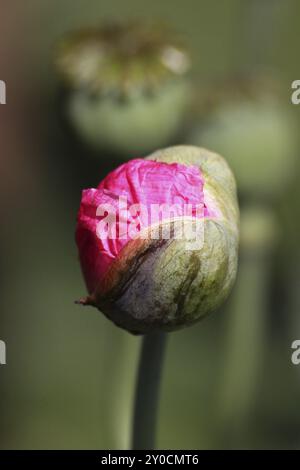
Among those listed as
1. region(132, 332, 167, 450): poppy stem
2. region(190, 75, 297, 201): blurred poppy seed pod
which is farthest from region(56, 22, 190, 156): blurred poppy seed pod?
region(132, 332, 167, 450): poppy stem

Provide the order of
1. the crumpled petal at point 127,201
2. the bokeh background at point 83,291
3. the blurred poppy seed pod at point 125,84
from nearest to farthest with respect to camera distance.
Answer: the crumpled petal at point 127,201 < the blurred poppy seed pod at point 125,84 < the bokeh background at point 83,291

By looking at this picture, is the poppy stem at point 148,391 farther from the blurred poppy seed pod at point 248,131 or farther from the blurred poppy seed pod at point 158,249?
the blurred poppy seed pod at point 248,131

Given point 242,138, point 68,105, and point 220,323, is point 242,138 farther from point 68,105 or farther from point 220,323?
point 220,323

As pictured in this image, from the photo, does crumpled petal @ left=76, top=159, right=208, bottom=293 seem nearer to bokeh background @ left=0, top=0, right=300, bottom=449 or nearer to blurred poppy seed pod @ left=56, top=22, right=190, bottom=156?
blurred poppy seed pod @ left=56, top=22, right=190, bottom=156

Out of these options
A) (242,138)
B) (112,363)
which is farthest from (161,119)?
(112,363)

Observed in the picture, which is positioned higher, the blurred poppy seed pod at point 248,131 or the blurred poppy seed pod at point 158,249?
the blurred poppy seed pod at point 248,131

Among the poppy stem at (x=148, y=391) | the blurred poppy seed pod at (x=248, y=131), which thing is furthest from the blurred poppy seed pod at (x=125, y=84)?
the poppy stem at (x=148, y=391)

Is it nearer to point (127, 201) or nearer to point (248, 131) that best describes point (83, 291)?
point (248, 131)
